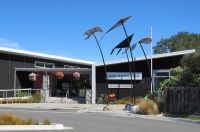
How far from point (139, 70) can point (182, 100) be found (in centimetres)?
1153

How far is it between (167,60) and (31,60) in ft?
44.5

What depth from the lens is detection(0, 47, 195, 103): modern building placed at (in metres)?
34.8

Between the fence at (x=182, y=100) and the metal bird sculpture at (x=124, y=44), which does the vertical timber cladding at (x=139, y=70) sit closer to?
the metal bird sculpture at (x=124, y=44)

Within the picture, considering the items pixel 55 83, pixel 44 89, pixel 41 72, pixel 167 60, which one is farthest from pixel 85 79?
pixel 167 60

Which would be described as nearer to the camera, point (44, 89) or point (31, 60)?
point (44, 89)

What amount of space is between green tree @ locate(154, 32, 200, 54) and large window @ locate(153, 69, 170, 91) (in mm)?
41474

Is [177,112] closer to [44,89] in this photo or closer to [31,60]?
[44,89]

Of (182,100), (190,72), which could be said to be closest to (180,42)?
(190,72)

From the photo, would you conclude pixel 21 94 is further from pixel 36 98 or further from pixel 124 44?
pixel 124 44

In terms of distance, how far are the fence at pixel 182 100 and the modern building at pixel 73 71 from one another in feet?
25.6

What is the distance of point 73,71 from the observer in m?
40.3

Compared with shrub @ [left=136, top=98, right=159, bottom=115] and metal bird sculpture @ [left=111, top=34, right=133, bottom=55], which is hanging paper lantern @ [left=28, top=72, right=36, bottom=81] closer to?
metal bird sculpture @ [left=111, top=34, right=133, bottom=55]

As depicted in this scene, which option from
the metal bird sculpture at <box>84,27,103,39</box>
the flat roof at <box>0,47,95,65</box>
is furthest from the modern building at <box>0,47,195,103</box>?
the metal bird sculpture at <box>84,27,103,39</box>

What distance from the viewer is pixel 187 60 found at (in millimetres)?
25828
